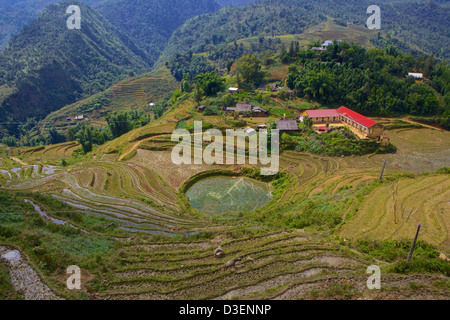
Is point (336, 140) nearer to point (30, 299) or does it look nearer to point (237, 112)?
point (237, 112)

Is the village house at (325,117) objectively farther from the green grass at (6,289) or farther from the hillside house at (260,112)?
the green grass at (6,289)

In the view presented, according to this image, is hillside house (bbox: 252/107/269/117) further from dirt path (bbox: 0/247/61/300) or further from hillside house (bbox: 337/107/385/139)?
dirt path (bbox: 0/247/61/300)

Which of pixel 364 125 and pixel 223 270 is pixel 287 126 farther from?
pixel 223 270

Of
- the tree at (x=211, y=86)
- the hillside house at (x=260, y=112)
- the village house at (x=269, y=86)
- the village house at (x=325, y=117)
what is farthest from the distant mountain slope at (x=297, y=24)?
the village house at (x=325, y=117)

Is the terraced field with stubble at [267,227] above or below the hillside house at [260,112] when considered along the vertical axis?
below

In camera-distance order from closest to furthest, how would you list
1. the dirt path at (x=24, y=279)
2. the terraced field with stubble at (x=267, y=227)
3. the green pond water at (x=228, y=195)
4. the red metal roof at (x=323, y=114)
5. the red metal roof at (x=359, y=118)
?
the dirt path at (x=24, y=279), the terraced field with stubble at (x=267, y=227), the green pond water at (x=228, y=195), the red metal roof at (x=359, y=118), the red metal roof at (x=323, y=114)

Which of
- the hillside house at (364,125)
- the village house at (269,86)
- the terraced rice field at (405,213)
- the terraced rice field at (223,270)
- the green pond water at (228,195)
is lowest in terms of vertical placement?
the green pond water at (228,195)
